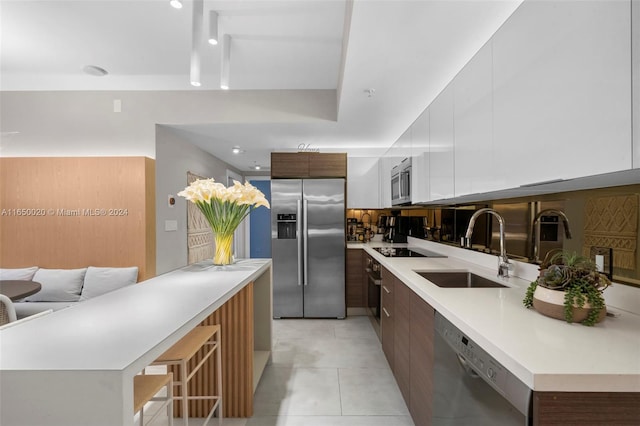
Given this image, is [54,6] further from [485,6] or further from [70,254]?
[485,6]

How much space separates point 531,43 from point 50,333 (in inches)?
77.0

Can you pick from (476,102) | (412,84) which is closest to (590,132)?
(476,102)

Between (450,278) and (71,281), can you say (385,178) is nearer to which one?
(450,278)

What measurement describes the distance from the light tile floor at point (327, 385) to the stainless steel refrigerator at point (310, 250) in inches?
21.0

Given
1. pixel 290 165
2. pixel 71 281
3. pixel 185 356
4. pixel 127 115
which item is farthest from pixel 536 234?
pixel 71 281

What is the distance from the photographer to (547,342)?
0.87 metres

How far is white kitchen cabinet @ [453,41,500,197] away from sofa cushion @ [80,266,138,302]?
3.30m

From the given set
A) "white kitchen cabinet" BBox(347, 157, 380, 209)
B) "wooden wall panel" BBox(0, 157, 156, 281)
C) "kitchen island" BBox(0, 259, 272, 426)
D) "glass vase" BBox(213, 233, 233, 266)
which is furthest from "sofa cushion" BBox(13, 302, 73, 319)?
"white kitchen cabinet" BBox(347, 157, 380, 209)

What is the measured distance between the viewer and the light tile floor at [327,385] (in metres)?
1.88

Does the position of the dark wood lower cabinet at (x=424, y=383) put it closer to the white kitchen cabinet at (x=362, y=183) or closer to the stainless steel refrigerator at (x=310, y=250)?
the stainless steel refrigerator at (x=310, y=250)

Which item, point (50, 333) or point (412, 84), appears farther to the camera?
point (412, 84)

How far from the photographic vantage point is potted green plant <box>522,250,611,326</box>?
1.00 m

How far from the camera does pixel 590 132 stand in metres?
0.91

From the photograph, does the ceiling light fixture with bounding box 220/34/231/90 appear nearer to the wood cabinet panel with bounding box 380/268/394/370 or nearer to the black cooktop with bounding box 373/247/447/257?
the wood cabinet panel with bounding box 380/268/394/370
